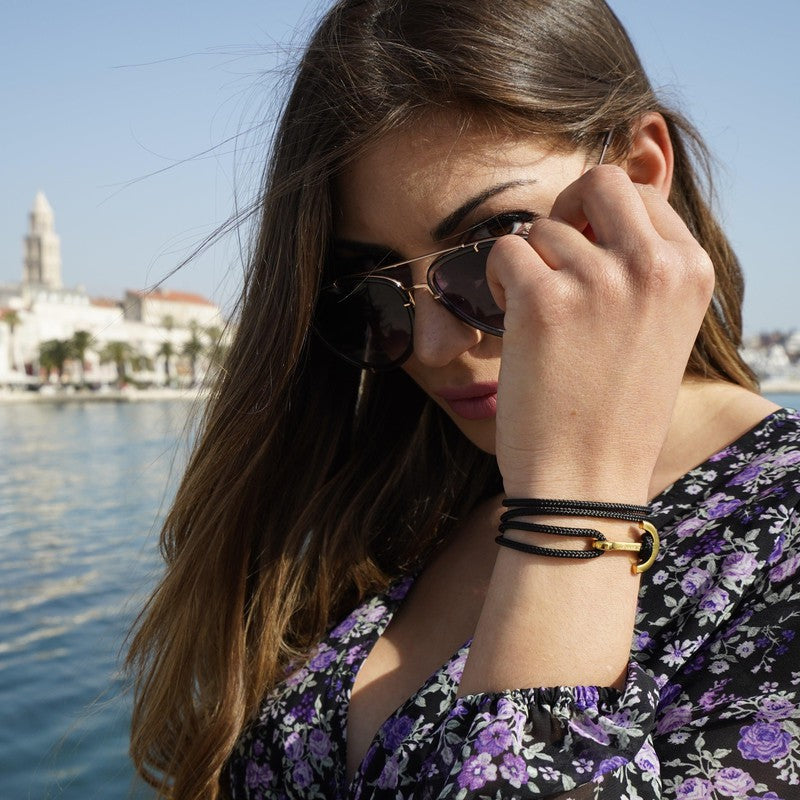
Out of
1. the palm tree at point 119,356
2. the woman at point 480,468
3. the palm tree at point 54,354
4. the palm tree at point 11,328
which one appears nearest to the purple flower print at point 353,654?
the woman at point 480,468

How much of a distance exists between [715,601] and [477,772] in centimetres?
40

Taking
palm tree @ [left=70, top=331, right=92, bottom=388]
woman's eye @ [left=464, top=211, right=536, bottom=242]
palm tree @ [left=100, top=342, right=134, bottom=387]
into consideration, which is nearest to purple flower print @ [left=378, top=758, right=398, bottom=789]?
woman's eye @ [left=464, top=211, right=536, bottom=242]

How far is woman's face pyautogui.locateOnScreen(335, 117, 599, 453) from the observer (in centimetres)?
141

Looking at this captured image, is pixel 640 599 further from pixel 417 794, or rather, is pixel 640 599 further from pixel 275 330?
pixel 275 330

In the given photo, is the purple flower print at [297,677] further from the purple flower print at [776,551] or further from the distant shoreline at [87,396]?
the distant shoreline at [87,396]

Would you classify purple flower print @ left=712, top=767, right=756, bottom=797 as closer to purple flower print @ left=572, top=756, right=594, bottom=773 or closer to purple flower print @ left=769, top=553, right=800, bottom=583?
purple flower print @ left=572, top=756, right=594, bottom=773

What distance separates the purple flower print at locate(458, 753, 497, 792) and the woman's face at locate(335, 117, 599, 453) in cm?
68

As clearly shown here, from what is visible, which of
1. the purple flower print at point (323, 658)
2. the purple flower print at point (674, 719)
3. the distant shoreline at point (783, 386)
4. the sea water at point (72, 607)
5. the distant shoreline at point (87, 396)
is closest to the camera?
the purple flower print at point (674, 719)

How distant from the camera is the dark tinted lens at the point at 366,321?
160cm

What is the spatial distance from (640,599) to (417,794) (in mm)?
398

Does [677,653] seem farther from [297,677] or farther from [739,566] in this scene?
[297,677]

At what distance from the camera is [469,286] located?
1.44 metres

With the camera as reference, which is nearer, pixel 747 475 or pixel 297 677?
pixel 747 475

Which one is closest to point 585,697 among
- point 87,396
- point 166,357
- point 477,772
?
point 477,772
